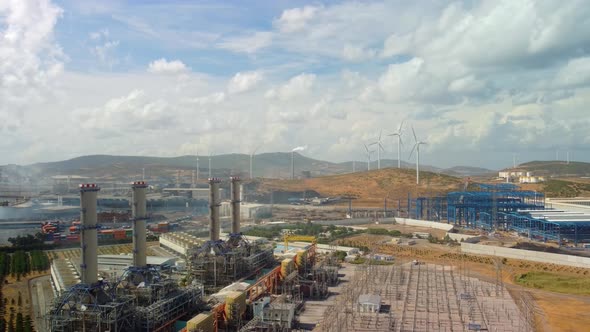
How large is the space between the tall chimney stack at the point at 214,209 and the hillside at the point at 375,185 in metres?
53.3

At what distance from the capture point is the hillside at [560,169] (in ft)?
469

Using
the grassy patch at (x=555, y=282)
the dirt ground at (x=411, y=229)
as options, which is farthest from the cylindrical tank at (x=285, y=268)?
→ the dirt ground at (x=411, y=229)

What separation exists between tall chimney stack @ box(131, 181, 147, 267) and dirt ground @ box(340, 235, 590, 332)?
57.2 feet

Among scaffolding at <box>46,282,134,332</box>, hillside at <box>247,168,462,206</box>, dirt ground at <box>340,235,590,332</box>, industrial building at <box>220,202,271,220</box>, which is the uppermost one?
hillside at <box>247,168,462,206</box>

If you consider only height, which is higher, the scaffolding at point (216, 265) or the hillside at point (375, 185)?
the hillside at point (375, 185)

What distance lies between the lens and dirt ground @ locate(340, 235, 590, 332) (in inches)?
894

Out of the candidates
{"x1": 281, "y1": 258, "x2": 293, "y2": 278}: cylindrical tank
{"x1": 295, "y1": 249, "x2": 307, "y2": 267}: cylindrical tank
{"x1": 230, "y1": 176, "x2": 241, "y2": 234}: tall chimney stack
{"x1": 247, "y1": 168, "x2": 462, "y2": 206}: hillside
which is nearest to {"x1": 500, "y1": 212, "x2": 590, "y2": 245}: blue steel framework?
{"x1": 295, "y1": 249, "x2": 307, "y2": 267}: cylindrical tank

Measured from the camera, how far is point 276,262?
34156 mm

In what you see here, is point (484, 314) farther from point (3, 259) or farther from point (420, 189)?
point (420, 189)

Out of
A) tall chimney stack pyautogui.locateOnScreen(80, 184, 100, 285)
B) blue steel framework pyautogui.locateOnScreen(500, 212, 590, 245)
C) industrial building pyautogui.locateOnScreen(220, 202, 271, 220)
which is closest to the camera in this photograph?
tall chimney stack pyautogui.locateOnScreen(80, 184, 100, 285)

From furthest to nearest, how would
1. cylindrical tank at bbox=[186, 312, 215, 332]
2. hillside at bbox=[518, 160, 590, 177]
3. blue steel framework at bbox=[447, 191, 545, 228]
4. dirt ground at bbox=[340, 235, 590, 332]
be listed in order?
hillside at bbox=[518, 160, 590, 177] < blue steel framework at bbox=[447, 191, 545, 228] < dirt ground at bbox=[340, 235, 590, 332] < cylindrical tank at bbox=[186, 312, 215, 332]

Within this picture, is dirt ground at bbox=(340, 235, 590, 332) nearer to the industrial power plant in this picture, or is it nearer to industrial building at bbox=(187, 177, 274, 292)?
the industrial power plant

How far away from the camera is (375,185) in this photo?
9450 centimetres

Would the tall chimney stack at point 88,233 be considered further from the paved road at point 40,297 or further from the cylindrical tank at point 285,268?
the cylindrical tank at point 285,268
